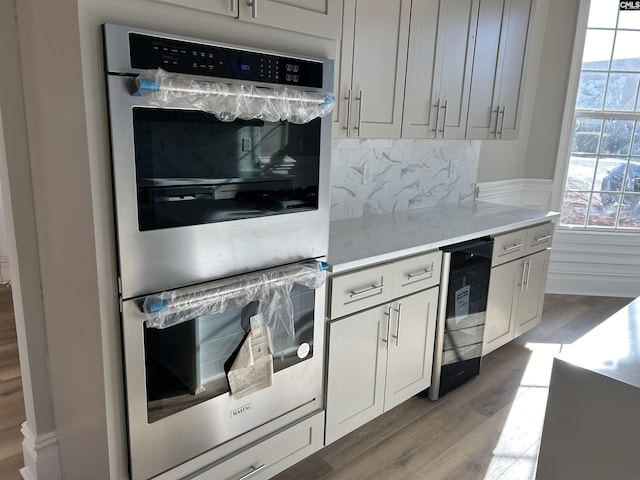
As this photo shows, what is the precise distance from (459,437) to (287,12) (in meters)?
2.07

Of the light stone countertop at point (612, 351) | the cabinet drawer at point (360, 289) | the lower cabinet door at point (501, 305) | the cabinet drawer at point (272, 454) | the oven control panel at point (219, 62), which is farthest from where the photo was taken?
the lower cabinet door at point (501, 305)

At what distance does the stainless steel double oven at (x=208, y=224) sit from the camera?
1.30 metres

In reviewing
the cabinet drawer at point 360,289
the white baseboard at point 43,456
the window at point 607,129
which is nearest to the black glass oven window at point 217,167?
the cabinet drawer at point 360,289

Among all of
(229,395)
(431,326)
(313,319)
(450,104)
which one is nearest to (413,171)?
(450,104)

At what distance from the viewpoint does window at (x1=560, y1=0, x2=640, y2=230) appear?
159 inches

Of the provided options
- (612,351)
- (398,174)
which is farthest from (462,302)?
(612,351)

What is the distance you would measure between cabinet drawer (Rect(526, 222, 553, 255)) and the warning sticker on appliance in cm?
75

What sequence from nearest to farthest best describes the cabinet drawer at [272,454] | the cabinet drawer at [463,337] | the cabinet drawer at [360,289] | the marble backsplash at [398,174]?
1. the cabinet drawer at [272,454]
2. the cabinet drawer at [360,289]
3. the cabinet drawer at [463,337]
4. the marble backsplash at [398,174]

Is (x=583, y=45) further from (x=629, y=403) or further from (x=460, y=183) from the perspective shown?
(x=629, y=403)

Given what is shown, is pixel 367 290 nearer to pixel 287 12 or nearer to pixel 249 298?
pixel 249 298

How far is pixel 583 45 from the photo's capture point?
13.3ft

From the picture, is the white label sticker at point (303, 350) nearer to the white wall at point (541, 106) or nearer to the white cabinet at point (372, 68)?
the white cabinet at point (372, 68)

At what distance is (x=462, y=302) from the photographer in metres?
2.66

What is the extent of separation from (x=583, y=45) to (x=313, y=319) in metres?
3.65
